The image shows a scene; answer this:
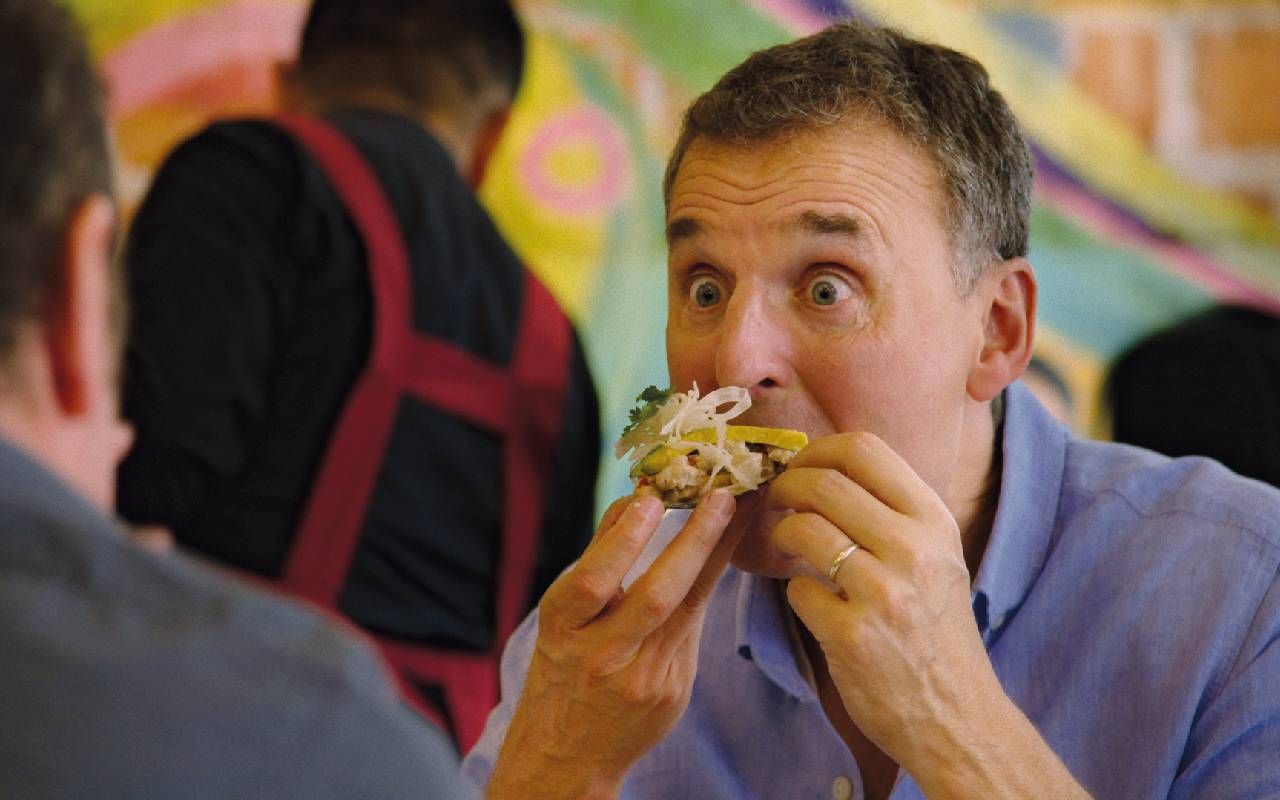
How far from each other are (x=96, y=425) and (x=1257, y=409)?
8.21ft

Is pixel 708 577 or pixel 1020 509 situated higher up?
pixel 1020 509

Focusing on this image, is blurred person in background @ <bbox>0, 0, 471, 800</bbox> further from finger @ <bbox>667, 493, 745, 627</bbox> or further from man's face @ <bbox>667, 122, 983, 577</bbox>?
man's face @ <bbox>667, 122, 983, 577</bbox>

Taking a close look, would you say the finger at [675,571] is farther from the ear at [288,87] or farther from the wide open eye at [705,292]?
the ear at [288,87]

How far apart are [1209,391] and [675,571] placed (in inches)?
75.1

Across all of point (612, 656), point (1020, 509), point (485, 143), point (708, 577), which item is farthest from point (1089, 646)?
point (485, 143)

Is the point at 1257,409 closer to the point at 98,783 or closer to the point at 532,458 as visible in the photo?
the point at 532,458

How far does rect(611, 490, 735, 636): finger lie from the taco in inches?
1.9

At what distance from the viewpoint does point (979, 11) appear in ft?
11.5

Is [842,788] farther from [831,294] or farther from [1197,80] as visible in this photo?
[1197,80]

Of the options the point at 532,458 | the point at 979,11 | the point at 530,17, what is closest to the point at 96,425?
the point at 532,458

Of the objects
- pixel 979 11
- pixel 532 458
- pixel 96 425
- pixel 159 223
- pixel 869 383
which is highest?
pixel 979 11

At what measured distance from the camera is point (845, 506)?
153 cm

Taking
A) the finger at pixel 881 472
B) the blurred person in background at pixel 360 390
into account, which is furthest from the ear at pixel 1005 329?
the blurred person in background at pixel 360 390

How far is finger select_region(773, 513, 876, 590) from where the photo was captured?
1514mm
